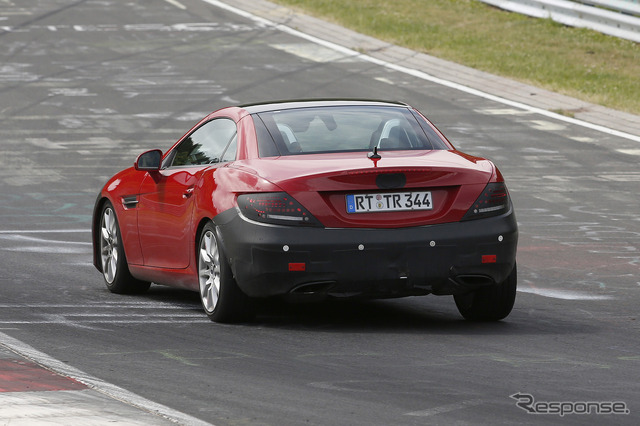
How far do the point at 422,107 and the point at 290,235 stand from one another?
1402 centimetres

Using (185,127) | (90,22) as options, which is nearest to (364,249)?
(185,127)

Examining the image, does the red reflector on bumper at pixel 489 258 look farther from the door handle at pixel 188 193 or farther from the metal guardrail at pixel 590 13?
the metal guardrail at pixel 590 13

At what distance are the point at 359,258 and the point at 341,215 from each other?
0.89 feet

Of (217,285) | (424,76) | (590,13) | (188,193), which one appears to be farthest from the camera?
(590,13)

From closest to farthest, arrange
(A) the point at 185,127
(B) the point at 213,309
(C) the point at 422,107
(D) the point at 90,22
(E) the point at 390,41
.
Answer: (B) the point at 213,309 < (A) the point at 185,127 < (C) the point at 422,107 < (E) the point at 390,41 < (D) the point at 90,22

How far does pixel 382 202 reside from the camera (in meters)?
8.21

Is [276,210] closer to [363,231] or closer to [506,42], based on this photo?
[363,231]

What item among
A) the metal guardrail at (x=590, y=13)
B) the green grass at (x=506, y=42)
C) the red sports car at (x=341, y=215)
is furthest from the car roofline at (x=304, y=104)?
the metal guardrail at (x=590, y=13)

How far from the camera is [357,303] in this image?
389 inches

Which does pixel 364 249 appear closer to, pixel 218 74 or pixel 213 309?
pixel 213 309

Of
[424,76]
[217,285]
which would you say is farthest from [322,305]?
[424,76]

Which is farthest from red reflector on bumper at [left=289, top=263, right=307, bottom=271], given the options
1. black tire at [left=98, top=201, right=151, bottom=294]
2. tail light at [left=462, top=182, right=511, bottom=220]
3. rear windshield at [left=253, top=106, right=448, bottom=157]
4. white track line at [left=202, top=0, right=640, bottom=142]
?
white track line at [left=202, top=0, right=640, bottom=142]

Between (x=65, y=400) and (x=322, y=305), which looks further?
(x=322, y=305)

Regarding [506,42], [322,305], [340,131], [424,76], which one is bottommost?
[424,76]
